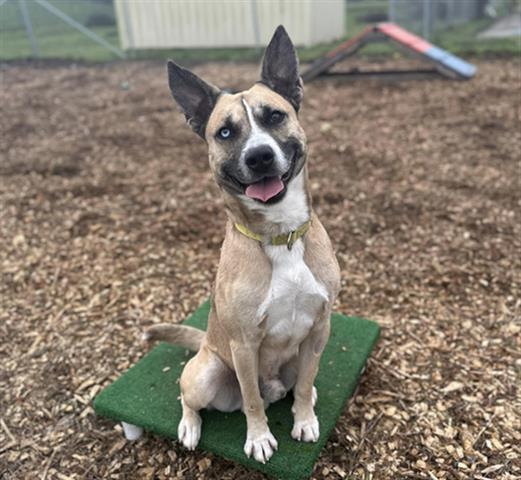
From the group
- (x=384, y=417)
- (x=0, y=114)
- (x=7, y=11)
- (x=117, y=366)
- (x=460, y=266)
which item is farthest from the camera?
(x=7, y=11)

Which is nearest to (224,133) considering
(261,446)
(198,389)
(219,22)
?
(198,389)

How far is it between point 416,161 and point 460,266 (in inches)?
95.7

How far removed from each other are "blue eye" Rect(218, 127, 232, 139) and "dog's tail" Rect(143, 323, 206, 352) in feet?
4.49

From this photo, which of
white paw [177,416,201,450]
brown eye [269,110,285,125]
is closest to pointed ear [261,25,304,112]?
brown eye [269,110,285,125]

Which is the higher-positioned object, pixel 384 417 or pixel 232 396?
pixel 232 396

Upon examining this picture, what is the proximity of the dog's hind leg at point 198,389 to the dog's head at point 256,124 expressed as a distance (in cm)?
99

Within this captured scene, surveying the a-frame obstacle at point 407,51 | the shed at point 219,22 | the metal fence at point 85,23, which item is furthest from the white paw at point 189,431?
the shed at point 219,22

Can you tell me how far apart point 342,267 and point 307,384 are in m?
2.08

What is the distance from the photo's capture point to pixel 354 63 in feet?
38.5

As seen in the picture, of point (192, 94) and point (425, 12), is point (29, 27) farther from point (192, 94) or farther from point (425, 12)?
point (192, 94)

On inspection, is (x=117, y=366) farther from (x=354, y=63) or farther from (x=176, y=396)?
(x=354, y=63)

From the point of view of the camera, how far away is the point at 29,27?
13.7 metres

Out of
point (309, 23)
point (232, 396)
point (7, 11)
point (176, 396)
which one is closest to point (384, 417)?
point (232, 396)

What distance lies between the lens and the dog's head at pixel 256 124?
2.27 metres
